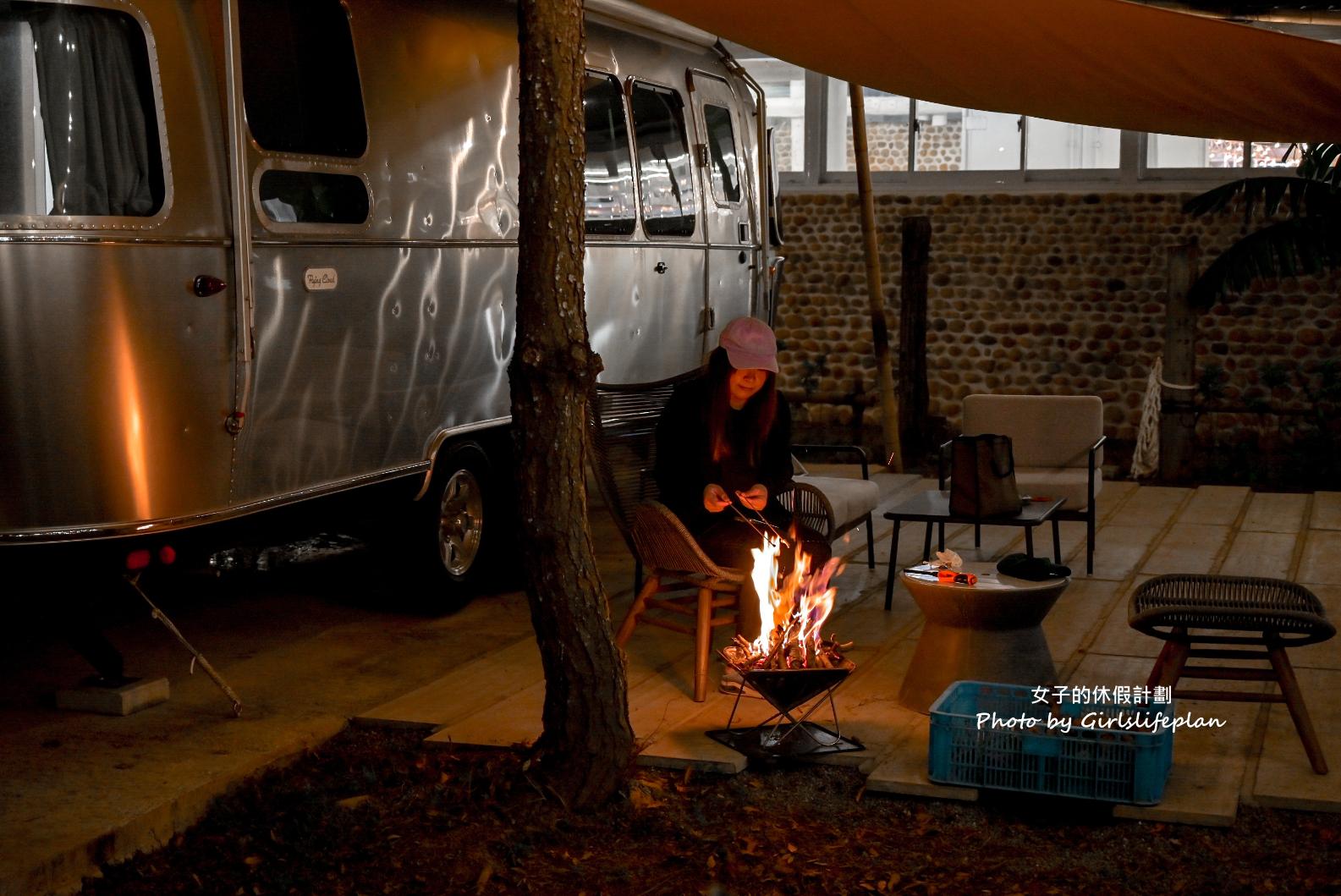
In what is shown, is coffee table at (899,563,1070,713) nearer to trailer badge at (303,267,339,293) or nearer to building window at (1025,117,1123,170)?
trailer badge at (303,267,339,293)

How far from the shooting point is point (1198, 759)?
4520 millimetres

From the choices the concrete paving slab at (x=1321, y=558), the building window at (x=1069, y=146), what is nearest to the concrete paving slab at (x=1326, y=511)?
the concrete paving slab at (x=1321, y=558)

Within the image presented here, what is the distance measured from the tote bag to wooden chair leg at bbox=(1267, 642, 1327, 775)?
2090mm

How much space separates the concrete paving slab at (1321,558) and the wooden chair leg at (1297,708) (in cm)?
278

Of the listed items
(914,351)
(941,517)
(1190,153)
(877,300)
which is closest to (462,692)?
(941,517)

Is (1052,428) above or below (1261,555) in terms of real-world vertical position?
above

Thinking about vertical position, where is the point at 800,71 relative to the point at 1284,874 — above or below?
above

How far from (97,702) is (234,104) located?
80.6 inches

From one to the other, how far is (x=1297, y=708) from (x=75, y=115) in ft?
13.3

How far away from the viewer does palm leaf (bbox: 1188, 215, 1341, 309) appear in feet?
41.9

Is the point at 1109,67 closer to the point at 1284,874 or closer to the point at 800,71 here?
the point at 1284,874

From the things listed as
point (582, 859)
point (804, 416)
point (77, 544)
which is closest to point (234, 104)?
point (77, 544)

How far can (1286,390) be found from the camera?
14.2 m

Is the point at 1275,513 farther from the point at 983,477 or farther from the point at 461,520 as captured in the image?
the point at 461,520
